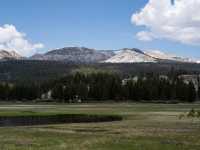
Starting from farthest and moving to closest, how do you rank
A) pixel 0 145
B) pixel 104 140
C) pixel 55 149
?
1. pixel 104 140
2. pixel 0 145
3. pixel 55 149

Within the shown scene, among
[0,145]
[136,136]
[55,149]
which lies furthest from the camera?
[136,136]

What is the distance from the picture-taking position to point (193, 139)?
4391 centimetres

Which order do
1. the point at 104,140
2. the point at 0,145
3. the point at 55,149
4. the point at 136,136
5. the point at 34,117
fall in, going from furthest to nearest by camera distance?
the point at 34,117 → the point at 136,136 → the point at 104,140 → the point at 0,145 → the point at 55,149

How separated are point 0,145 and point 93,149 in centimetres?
808

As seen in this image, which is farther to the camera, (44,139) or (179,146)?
(44,139)

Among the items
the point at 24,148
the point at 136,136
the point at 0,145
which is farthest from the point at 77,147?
the point at 136,136

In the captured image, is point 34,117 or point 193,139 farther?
point 34,117

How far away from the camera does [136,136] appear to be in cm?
4731

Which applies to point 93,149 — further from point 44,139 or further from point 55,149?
point 44,139

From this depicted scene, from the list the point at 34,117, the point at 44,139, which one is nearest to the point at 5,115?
the point at 34,117

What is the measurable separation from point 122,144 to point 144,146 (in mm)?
2265

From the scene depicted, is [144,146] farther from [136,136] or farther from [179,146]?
[136,136]

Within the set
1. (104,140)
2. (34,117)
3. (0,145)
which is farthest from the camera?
(34,117)

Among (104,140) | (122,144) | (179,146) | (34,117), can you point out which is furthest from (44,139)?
(34,117)
